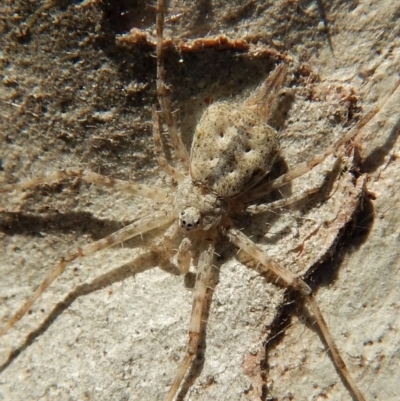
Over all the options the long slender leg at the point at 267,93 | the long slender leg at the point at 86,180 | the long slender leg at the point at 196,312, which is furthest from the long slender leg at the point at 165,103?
the long slender leg at the point at 196,312

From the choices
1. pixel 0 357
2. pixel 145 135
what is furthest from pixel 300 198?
pixel 0 357

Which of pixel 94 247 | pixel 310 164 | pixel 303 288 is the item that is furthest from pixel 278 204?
pixel 94 247

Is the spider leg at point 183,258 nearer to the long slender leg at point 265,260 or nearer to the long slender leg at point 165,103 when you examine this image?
the long slender leg at point 265,260

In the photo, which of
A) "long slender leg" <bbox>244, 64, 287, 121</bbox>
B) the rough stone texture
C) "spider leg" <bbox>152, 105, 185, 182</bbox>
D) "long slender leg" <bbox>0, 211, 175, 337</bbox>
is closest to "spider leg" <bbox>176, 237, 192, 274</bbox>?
the rough stone texture

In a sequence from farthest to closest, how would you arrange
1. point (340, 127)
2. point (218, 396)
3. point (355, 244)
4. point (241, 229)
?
point (241, 229) < point (340, 127) < point (355, 244) < point (218, 396)

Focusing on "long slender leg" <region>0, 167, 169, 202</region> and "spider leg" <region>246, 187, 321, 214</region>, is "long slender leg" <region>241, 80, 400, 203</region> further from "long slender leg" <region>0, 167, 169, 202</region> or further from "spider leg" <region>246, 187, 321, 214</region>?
"long slender leg" <region>0, 167, 169, 202</region>

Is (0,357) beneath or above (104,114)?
beneath

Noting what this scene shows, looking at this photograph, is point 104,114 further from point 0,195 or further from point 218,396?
point 218,396
